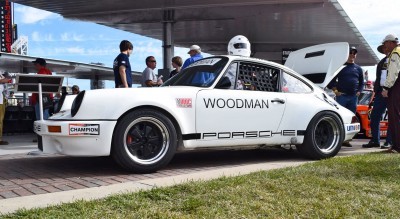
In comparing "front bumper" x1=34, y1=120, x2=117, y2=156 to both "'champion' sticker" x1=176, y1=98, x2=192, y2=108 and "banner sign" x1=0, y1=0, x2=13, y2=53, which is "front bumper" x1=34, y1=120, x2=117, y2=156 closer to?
"'champion' sticker" x1=176, y1=98, x2=192, y2=108

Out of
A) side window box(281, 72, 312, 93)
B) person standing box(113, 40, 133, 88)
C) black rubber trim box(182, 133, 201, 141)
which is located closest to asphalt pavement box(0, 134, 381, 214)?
black rubber trim box(182, 133, 201, 141)

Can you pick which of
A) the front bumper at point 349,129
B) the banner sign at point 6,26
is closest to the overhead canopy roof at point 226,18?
the front bumper at point 349,129

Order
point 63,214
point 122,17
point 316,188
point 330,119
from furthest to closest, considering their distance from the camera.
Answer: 1. point 122,17
2. point 330,119
3. point 316,188
4. point 63,214

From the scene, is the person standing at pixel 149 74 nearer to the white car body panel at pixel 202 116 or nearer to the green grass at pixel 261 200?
the white car body panel at pixel 202 116

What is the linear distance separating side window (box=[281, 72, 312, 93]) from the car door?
4.5 inches

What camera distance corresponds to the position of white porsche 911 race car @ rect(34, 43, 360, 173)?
15.0ft

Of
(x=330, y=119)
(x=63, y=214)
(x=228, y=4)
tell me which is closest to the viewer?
(x=63, y=214)

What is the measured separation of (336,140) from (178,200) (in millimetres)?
3568

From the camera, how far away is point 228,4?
15734 mm

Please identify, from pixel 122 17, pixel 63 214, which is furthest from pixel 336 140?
pixel 122 17

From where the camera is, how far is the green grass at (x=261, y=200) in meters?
3.08

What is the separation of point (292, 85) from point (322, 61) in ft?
5.67

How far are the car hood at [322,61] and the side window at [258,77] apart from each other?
1.65 m

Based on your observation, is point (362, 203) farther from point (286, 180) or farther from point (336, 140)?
point (336, 140)
